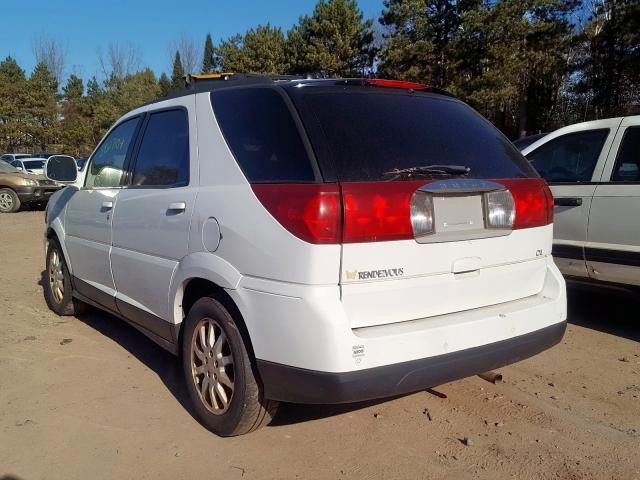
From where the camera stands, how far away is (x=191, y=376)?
3221 mm

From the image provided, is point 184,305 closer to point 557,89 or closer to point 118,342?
point 118,342

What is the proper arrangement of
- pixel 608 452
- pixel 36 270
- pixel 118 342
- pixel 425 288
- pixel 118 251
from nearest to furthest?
pixel 425 288, pixel 608 452, pixel 118 251, pixel 118 342, pixel 36 270

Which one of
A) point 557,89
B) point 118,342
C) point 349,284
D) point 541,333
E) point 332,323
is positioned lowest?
point 118,342

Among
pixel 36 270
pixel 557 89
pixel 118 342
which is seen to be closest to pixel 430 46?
pixel 557 89

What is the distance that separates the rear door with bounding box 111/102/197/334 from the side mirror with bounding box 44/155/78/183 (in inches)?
56.3

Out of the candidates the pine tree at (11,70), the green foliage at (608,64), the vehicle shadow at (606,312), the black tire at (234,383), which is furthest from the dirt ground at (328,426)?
the pine tree at (11,70)

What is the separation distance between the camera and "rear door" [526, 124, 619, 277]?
4844 millimetres

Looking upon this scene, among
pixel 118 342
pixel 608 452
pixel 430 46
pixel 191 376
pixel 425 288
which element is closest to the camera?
pixel 425 288

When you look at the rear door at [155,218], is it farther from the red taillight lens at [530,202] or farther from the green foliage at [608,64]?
the green foliage at [608,64]

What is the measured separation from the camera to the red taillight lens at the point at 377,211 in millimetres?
2402

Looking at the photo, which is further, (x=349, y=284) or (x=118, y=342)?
(x=118, y=342)

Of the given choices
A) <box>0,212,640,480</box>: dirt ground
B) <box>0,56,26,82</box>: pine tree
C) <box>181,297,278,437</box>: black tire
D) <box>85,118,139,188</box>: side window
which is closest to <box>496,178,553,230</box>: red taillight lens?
<box>0,212,640,480</box>: dirt ground

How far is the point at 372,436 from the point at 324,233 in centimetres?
131

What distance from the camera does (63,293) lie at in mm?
5184
